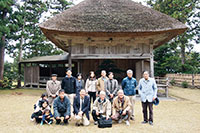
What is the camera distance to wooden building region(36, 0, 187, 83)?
8.14 metres

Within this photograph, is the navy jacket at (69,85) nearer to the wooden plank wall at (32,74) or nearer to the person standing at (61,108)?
the person standing at (61,108)

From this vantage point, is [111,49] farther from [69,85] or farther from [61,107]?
[61,107]

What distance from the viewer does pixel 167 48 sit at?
63.3ft

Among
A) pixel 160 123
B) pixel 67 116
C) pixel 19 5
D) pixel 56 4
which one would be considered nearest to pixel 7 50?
pixel 19 5

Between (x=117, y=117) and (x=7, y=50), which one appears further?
(x=7, y=50)

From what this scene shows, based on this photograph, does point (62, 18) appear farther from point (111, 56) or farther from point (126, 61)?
point (126, 61)

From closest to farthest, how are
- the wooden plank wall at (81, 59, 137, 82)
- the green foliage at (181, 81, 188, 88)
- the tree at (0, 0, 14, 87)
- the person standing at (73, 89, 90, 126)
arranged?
1. the person standing at (73, 89, 90, 126)
2. the tree at (0, 0, 14, 87)
3. the wooden plank wall at (81, 59, 137, 82)
4. the green foliage at (181, 81, 188, 88)

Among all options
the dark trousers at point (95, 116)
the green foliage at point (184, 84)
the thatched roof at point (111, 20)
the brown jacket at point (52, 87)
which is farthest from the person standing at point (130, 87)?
the green foliage at point (184, 84)

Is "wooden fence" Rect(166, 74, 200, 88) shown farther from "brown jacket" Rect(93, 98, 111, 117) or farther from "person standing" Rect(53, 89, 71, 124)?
"person standing" Rect(53, 89, 71, 124)

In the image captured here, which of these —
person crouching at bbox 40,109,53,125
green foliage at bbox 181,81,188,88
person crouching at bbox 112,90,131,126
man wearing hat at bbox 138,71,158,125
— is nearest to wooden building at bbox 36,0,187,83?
man wearing hat at bbox 138,71,158,125

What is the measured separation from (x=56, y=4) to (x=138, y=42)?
51.1ft

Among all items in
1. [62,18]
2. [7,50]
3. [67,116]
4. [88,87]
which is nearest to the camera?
[67,116]

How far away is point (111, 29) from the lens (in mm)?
8125

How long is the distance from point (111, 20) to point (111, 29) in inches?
34.6
